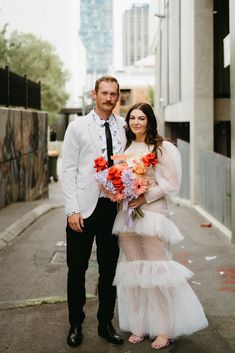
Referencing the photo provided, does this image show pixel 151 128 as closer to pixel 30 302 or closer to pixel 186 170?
pixel 30 302

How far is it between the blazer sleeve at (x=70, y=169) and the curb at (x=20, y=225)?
3939 millimetres

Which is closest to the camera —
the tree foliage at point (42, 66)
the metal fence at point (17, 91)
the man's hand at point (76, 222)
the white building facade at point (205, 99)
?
the man's hand at point (76, 222)

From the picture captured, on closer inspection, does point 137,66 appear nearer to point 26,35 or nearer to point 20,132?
point 26,35

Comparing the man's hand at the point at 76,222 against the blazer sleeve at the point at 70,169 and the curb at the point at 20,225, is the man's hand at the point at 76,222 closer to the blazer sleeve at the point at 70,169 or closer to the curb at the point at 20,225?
the blazer sleeve at the point at 70,169

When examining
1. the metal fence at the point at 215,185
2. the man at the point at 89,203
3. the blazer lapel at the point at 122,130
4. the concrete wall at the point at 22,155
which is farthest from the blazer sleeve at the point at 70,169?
the concrete wall at the point at 22,155

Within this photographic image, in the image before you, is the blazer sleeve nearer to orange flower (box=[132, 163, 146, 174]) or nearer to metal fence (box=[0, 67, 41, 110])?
orange flower (box=[132, 163, 146, 174])

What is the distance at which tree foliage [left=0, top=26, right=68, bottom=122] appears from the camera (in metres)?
43.1

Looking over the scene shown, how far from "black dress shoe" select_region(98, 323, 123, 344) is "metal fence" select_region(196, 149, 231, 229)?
213 inches

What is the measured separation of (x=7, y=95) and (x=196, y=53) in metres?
5.36

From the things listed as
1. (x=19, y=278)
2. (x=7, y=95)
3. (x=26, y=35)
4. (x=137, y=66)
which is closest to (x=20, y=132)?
(x=7, y=95)

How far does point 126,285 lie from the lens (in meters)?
4.12

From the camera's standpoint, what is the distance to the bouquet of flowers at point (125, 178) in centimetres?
384

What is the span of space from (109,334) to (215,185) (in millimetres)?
7322

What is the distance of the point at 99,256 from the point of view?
4289mm
